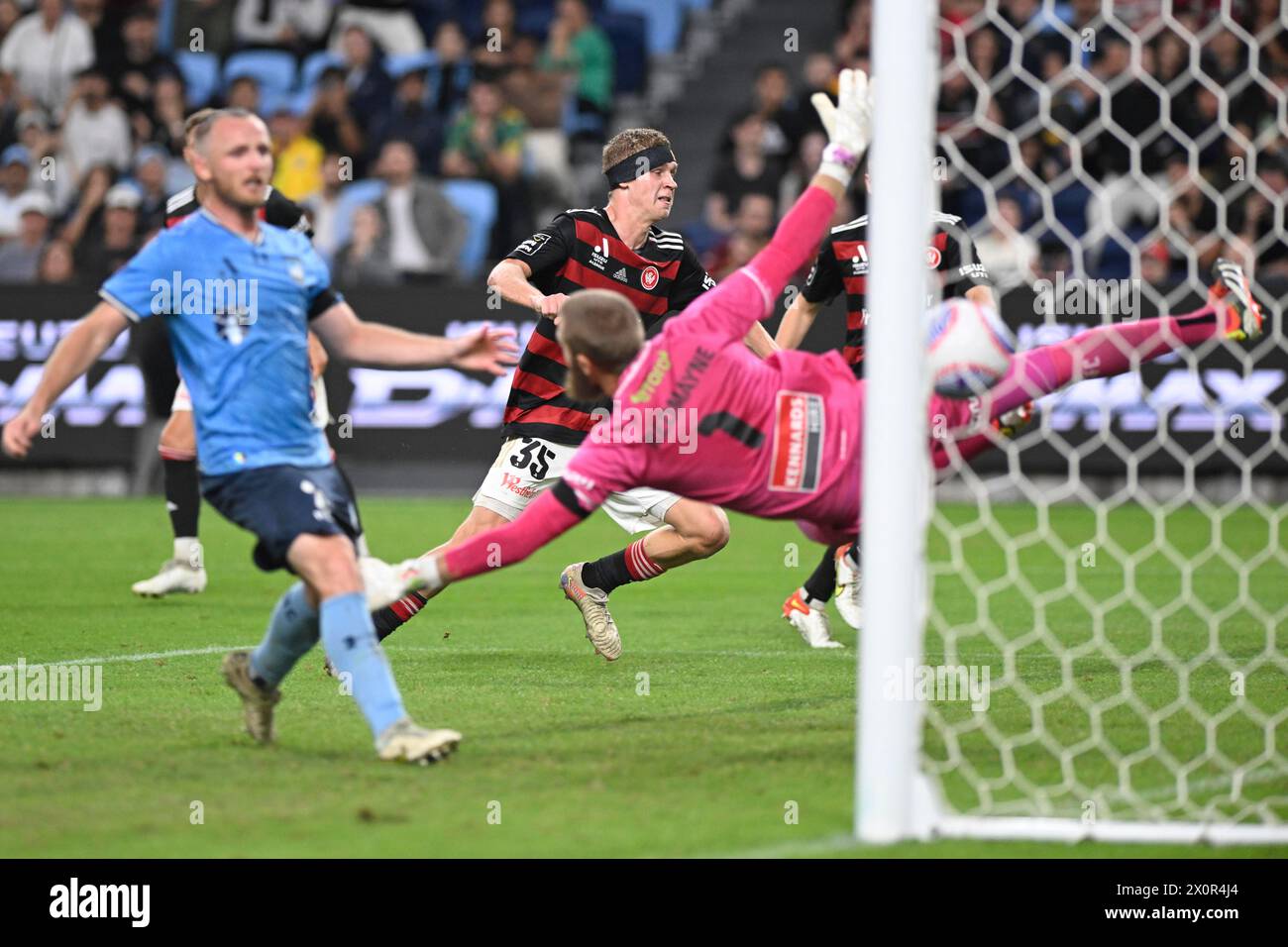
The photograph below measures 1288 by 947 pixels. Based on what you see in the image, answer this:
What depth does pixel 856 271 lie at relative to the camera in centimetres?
787

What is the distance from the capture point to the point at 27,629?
8039 millimetres

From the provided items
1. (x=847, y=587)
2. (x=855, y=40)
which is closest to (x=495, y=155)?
(x=855, y=40)

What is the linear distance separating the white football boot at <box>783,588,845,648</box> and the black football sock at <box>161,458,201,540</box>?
3.50 m

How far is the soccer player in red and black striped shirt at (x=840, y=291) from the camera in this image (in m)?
7.85

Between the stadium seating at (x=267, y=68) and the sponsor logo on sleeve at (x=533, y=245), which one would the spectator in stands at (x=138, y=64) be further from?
the sponsor logo on sleeve at (x=533, y=245)

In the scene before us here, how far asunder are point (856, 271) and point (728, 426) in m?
2.85

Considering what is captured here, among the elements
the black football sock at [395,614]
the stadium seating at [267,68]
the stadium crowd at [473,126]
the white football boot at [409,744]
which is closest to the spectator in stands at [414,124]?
the stadium crowd at [473,126]

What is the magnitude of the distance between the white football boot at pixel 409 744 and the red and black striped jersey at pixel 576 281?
2.32 metres

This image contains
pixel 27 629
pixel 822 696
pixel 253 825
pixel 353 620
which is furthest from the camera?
pixel 27 629

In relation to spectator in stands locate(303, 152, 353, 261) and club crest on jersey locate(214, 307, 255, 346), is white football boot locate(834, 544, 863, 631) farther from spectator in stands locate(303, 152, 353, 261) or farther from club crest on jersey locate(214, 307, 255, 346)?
spectator in stands locate(303, 152, 353, 261)

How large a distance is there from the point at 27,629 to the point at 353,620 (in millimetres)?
3629
